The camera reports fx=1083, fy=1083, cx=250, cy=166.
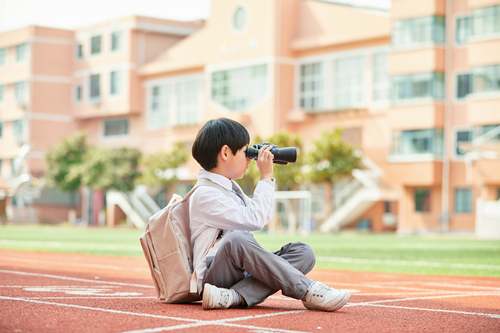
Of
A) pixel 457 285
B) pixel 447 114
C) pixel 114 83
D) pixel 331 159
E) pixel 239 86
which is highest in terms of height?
pixel 114 83

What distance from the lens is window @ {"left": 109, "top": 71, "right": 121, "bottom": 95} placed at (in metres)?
70.4

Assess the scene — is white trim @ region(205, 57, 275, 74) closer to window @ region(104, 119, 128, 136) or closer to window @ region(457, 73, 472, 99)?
window @ region(104, 119, 128, 136)

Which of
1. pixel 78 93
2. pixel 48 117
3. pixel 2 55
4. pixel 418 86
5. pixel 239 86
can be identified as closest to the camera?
pixel 418 86

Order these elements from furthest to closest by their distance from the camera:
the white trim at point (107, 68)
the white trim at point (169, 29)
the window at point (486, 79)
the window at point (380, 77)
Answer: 1. the white trim at point (169, 29)
2. the white trim at point (107, 68)
3. the window at point (380, 77)
4. the window at point (486, 79)

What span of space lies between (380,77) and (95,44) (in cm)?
2653

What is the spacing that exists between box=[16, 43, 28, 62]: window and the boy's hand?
7136 centimetres

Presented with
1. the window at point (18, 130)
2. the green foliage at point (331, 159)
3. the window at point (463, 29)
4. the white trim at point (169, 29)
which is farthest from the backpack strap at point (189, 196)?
the window at point (18, 130)

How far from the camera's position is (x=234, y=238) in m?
7.18

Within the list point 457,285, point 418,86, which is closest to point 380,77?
point 418,86

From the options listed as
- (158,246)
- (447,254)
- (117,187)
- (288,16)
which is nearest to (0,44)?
(117,187)

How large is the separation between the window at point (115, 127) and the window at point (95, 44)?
4.79 metres

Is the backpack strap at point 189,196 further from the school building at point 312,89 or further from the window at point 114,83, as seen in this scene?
the window at point 114,83

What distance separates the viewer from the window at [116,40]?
232 feet

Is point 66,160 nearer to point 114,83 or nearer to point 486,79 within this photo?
point 114,83
